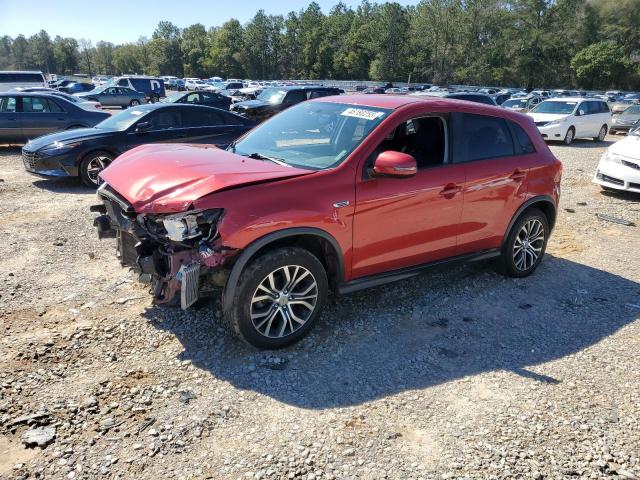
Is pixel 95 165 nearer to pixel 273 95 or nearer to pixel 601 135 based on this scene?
pixel 273 95

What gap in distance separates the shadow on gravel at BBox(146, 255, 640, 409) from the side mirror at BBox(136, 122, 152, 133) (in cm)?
572

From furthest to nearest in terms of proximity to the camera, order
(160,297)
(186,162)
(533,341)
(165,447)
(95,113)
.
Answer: (95,113) < (533,341) < (186,162) < (160,297) < (165,447)

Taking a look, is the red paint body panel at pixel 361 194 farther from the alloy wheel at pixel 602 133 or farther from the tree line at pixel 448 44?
the tree line at pixel 448 44

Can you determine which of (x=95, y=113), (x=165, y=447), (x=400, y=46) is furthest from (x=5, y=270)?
(x=400, y=46)

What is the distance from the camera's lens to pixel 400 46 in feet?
274

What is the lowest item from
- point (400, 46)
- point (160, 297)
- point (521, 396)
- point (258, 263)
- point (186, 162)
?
point (521, 396)

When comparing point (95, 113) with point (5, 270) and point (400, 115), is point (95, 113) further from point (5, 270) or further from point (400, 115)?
point (400, 115)

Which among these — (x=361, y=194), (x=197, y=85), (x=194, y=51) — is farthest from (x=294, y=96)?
(x=194, y=51)

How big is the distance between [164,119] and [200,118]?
0.72m

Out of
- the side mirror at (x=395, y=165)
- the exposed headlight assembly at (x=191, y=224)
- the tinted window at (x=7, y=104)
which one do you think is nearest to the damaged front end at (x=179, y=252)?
the exposed headlight assembly at (x=191, y=224)

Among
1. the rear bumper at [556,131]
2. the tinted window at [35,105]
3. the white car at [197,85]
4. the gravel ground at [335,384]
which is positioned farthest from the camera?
the white car at [197,85]

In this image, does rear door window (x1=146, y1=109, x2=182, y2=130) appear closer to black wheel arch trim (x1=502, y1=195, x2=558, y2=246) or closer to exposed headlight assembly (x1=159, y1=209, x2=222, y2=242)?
exposed headlight assembly (x1=159, y1=209, x2=222, y2=242)

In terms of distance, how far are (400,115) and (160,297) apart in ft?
7.83

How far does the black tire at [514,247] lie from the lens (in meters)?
5.11
